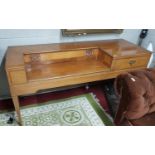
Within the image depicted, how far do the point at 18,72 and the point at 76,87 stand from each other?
3.53 ft

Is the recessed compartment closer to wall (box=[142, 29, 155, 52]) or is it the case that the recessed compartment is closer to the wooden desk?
the wooden desk

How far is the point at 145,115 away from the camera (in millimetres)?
1321

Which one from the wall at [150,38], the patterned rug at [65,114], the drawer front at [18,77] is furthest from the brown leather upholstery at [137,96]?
the wall at [150,38]

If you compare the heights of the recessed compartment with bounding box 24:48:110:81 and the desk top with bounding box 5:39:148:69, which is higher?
the desk top with bounding box 5:39:148:69

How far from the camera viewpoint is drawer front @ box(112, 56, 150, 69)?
165 cm

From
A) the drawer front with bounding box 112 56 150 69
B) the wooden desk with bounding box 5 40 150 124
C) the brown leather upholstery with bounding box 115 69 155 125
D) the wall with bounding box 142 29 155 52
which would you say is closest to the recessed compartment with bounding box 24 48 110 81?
the wooden desk with bounding box 5 40 150 124

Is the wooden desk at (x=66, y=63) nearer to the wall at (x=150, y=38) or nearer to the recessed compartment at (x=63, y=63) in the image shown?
the recessed compartment at (x=63, y=63)

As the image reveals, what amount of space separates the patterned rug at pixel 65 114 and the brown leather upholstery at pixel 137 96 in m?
0.49

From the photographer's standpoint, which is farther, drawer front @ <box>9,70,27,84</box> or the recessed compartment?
the recessed compartment

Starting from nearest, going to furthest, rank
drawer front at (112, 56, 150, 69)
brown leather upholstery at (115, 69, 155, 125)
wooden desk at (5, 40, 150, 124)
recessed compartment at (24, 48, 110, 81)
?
1. brown leather upholstery at (115, 69, 155, 125)
2. wooden desk at (5, 40, 150, 124)
3. recessed compartment at (24, 48, 110, 81)
4. drawer front at (112, 56, 150, 69)
